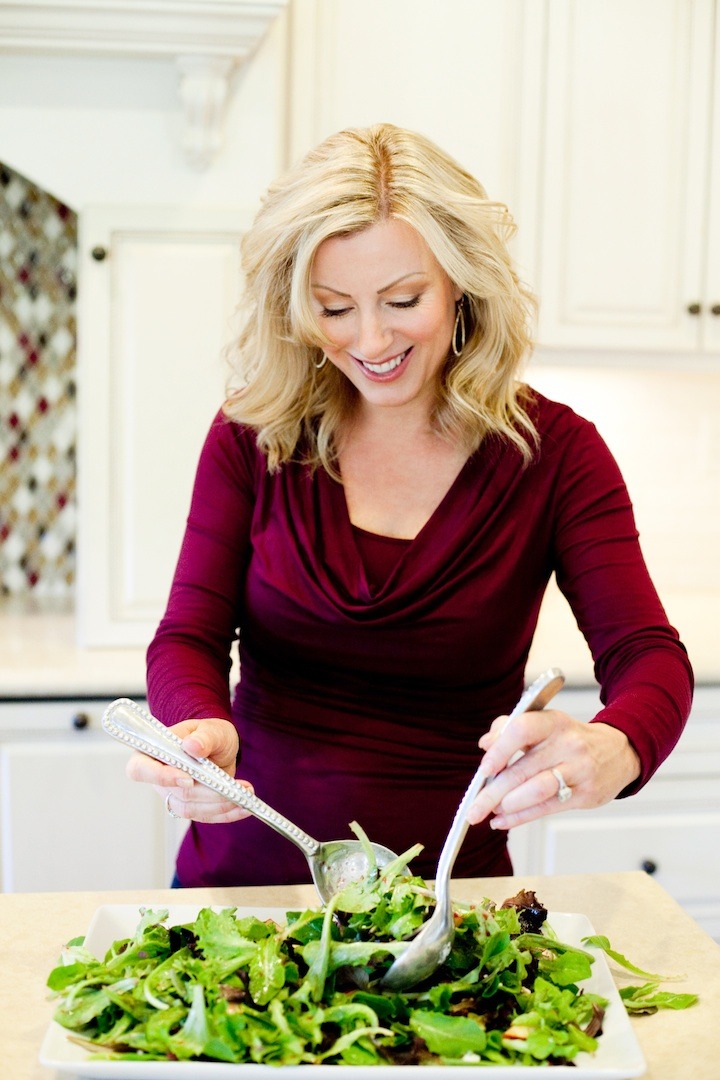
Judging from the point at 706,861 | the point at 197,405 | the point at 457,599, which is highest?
the point at 197,405

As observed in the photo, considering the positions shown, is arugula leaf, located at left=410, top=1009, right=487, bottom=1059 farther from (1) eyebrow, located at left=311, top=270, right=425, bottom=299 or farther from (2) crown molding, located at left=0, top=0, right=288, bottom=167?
(2) crown molding, located at left=0, top=0, right=288, bottom=167

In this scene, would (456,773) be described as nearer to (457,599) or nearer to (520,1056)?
(457,599)

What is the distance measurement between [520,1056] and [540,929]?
0.20 meters

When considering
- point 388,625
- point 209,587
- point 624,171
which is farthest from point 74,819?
point 624,171

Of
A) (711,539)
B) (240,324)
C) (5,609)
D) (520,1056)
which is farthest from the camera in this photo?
(711,539)

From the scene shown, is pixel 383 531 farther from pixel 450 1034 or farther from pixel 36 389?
pixel 36 389

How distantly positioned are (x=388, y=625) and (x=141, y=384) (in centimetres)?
106

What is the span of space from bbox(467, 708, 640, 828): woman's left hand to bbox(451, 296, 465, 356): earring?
1.89 feet

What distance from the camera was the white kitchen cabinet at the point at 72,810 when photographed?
211 centimetres

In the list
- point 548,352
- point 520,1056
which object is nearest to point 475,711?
point 520,1056

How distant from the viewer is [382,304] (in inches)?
51.8

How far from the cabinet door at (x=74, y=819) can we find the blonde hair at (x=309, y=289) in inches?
34.9

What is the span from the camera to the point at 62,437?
280 cm

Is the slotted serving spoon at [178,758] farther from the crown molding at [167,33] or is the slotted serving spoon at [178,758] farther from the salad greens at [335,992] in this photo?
the crown molding at [167,33]
